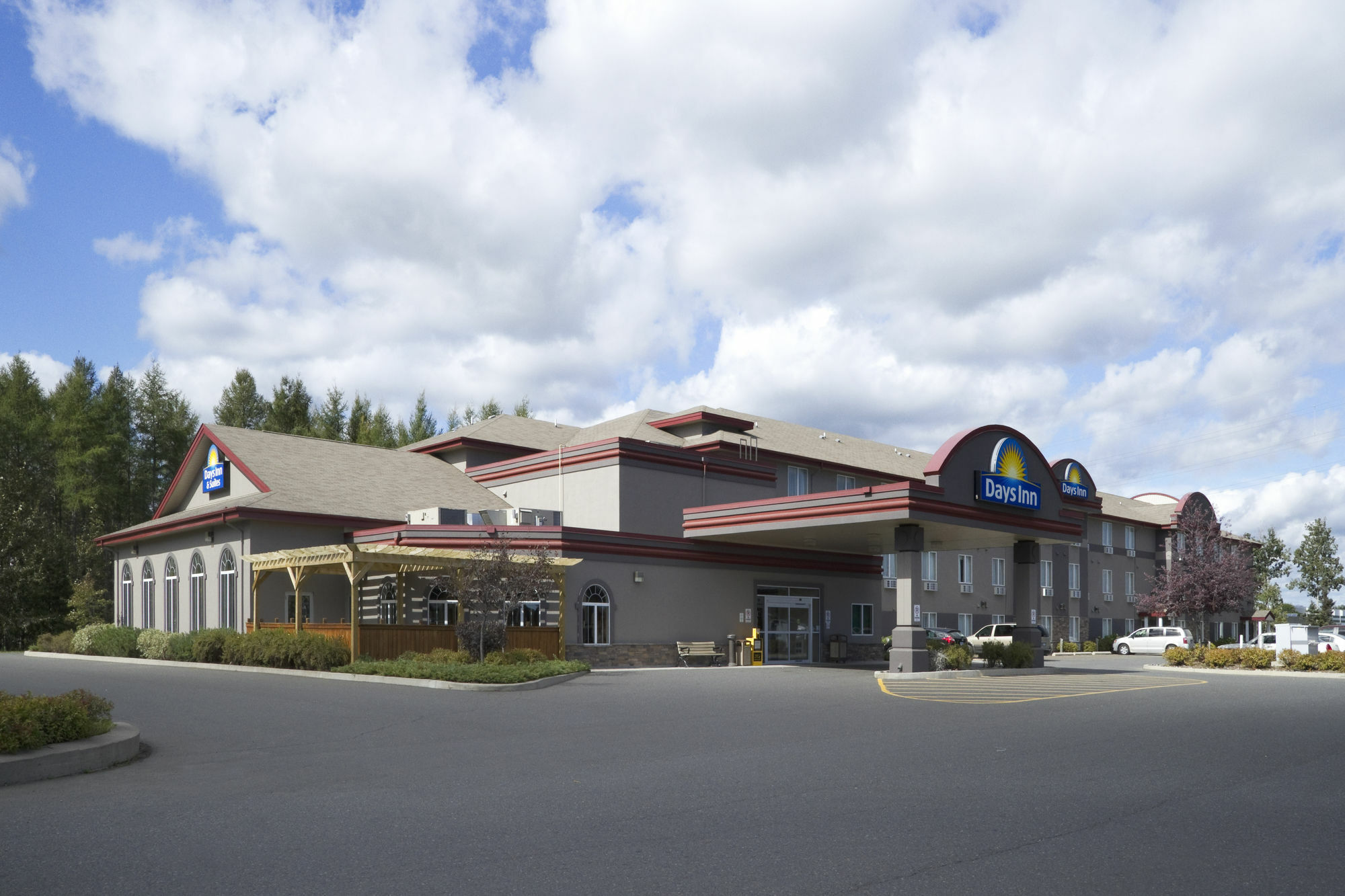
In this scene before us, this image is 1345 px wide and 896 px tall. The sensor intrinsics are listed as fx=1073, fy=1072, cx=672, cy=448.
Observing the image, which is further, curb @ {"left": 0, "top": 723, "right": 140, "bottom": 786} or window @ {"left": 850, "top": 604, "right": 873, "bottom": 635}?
window @ {"left": 850, "top": 604, "right": 873, "bottom": 635}

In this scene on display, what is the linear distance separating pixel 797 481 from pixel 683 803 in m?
35.2

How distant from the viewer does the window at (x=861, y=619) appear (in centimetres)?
3972

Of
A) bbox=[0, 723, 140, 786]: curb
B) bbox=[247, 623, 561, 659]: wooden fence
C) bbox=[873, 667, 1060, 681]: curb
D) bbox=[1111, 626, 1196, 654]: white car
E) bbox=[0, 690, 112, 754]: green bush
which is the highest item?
bbox=[0, 690, 112, 754]: green bush

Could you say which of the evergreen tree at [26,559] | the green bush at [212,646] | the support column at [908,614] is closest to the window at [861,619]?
the support column at [908,614]

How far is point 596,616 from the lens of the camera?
31.3m

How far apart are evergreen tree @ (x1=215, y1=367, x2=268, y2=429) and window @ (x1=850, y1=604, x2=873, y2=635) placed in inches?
1479

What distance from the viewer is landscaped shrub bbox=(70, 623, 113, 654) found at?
3431cm

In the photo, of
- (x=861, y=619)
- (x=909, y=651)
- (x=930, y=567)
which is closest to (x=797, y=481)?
(x=861, y=619)

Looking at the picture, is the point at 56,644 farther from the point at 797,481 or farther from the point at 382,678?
the point at 797,481


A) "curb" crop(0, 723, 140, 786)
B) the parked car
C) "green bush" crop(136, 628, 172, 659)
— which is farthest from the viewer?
the parked car

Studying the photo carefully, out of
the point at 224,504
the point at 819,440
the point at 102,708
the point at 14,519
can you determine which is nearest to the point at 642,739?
the point at 102,708

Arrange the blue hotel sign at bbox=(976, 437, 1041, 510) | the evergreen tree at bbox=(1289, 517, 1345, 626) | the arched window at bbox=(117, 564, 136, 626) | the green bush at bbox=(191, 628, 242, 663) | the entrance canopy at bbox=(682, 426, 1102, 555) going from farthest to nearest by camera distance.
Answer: the evergreen tree at bbox=(1289, 517, 1345, 626), the arched window at bbox=(117, 564, 136, 626), the blue hotel sign at bbox=(976, 437, 1041, 510), the entrance canopy at bbox=(682, 426, 1102, 555), the green bush at bbox=(191, 628, 242, 663)

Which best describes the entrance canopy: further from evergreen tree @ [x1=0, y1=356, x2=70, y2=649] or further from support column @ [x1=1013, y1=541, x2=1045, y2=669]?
evergreen tree @ [x1=0, y1=356, x2=70, y2=649]

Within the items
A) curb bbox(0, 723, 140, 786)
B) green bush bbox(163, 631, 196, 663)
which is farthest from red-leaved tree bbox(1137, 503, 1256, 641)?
curb bbox(0, 723, 140, 786)
